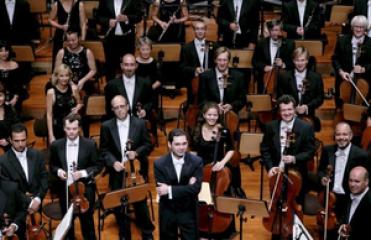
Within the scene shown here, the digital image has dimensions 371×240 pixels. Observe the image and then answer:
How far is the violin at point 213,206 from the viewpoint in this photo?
18.9 ft

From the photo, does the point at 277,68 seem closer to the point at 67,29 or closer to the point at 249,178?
the point at 249,178

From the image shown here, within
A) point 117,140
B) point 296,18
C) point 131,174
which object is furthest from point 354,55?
point 131,174

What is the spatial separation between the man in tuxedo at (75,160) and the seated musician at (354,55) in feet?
8.70

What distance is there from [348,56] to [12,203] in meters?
3.59

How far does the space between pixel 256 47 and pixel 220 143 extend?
1711 mm

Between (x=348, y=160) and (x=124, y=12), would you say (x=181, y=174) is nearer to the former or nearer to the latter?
(x=348, y=160)

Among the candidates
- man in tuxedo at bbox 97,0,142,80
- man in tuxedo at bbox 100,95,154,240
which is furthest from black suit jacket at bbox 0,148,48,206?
man in tuxedo at bbox 97,0,142,80

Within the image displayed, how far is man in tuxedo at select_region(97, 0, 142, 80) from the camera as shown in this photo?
25.8ft

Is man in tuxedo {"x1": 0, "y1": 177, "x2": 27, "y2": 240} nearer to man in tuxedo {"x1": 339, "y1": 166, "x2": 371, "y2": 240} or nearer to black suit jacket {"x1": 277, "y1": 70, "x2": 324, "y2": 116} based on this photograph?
man in tuxedo {"x1": 339, "y1": 166, "x2": 371, "y2": 240}

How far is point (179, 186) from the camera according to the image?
539cm

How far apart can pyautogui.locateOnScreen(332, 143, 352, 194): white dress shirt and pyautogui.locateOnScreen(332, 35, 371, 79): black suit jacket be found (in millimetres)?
1542

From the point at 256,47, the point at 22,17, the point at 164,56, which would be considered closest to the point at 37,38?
the point at 22,17

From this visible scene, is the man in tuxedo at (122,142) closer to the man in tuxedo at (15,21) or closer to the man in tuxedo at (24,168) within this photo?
the man in tuxedo at (24,168)

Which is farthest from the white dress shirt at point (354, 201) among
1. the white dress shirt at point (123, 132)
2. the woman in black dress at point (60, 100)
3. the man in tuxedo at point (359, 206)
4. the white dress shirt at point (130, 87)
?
the woman in black dress at point (60, 100)
